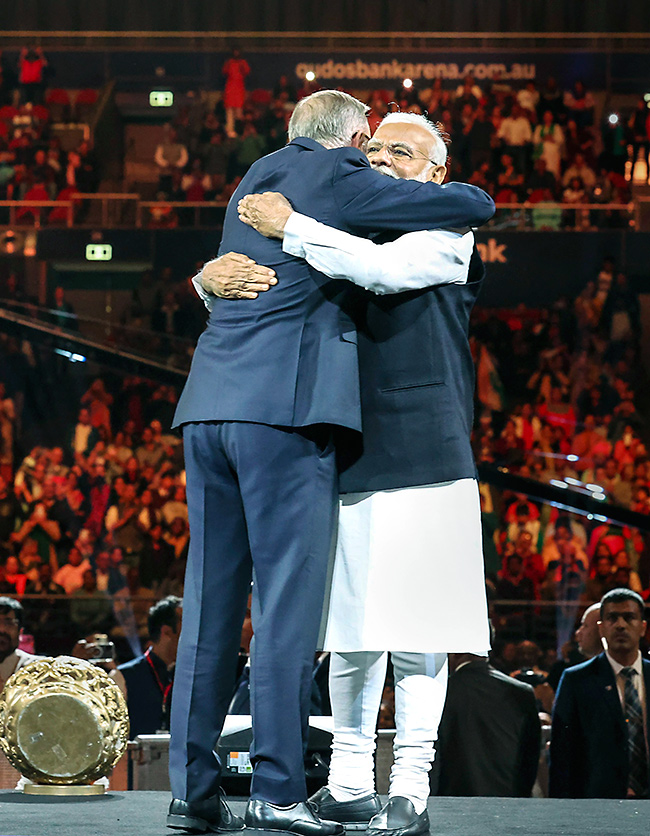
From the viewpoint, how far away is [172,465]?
9.70 meters

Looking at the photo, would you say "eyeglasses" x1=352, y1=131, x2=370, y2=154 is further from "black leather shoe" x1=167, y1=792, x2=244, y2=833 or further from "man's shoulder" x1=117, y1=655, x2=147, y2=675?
"man's shoulder" x1=117, y1=655, x2=147, y2=675

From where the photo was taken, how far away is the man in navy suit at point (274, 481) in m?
2.14

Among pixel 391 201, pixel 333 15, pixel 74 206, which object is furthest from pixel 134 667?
pixel 333 15

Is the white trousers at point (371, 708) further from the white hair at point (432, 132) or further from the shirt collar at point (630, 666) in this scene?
the shirt collar at point (630, 666)

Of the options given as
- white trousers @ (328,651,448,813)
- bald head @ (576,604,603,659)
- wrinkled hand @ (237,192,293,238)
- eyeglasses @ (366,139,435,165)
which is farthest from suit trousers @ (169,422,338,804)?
bald head @ (576,604,603,659)

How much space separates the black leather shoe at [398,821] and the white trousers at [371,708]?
83 millimetres

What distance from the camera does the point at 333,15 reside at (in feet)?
37.5

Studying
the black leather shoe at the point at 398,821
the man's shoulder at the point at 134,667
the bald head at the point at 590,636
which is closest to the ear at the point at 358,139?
the black leather shoe at the point at 398,821

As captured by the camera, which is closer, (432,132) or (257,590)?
(257,590)

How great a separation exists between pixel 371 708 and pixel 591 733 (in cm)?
219

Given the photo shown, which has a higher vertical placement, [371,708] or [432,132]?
[432,132]

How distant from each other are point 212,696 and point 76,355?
8071mm

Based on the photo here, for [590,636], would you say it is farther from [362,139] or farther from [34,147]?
[34,147]

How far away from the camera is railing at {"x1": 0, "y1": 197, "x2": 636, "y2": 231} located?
10.3 metres
